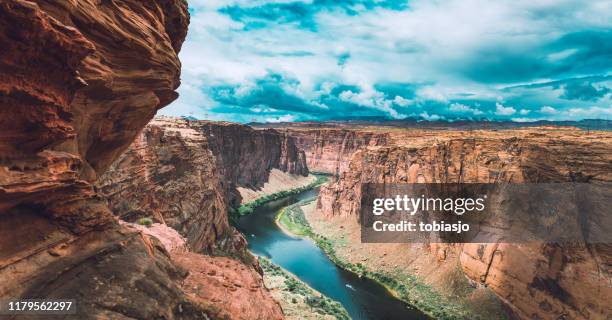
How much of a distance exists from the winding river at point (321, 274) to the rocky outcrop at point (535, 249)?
10382 mm

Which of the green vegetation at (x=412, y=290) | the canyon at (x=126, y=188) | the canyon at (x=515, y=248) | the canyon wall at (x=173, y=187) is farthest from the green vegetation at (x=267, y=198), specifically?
the canyon at (x=126, y=188)

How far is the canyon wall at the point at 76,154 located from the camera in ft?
38.6

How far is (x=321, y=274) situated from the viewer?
6397cm

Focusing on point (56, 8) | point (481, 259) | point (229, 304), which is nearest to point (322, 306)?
point (481, 259)

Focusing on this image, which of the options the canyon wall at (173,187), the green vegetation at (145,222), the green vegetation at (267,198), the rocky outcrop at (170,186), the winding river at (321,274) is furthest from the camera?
the green vegetation at (267,198)

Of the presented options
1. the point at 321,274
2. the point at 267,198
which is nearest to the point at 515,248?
the point at 321,274

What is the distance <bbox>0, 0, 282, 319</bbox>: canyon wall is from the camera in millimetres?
11766

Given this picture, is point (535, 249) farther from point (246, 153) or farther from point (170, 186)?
point (246, 153)

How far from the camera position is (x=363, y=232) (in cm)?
7675

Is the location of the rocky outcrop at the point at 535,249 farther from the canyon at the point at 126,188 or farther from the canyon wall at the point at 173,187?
the canyon wall at the point at 173,187

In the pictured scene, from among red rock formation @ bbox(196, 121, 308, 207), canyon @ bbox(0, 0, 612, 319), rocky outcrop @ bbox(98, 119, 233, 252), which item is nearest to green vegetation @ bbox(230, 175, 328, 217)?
red rock formation @ bbox(196, 121, 308, 207)

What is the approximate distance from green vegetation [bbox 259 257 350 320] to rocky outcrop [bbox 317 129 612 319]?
1762 centimetres

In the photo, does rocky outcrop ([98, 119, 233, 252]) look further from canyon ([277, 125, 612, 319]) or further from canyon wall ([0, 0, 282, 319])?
canyon ([277, 125, 612, 319])

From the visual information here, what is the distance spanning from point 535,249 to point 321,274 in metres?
34.1
